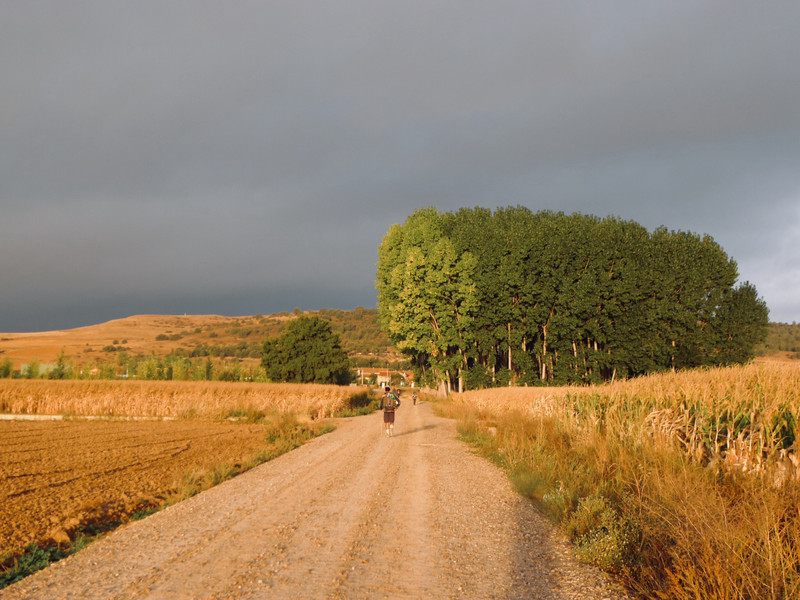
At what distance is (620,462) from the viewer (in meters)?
8.99

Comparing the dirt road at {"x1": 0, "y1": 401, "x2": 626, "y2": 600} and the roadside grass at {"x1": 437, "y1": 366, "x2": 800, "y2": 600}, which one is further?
the dirt road at {"x1": 0, "y1": 401, "x2": 626, "y2": 600}

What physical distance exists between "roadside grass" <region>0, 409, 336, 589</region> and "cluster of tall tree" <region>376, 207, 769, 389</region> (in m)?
22.0

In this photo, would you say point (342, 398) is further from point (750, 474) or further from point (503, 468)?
point (750, 474)

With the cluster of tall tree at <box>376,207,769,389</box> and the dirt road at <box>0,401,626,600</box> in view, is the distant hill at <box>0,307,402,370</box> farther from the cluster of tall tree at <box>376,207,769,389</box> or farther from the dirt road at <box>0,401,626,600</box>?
the dirt road at <box>0,401,626,600</box>

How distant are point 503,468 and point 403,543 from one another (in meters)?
7.01

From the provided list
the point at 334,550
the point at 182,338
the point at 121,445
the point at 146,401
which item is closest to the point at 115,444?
the point at 121,445

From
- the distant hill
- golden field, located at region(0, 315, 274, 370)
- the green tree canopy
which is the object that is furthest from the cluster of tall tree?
golden field, located at region(0, 315, 274, 370)

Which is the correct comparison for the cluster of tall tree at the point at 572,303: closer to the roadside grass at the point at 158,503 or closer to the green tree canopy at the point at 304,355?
the green tree canopy at the point at 304,355

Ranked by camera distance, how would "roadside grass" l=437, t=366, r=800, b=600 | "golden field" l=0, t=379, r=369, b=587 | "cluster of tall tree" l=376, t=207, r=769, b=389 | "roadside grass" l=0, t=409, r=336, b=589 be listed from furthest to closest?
"cluster of tall tree" l=376, t=207, r=769, b=389 → "golden field" l=0, t=379, r=369, b=587 → "roadside grass" l=0, t=409, r=336, b=589 → "roadside grass" l=437, t=366, r=800, b=600

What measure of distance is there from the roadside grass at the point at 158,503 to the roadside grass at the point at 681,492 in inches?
281

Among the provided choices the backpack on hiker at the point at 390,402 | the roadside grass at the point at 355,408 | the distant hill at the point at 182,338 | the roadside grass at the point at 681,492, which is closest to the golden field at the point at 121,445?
the roadside grass at the point at 355,408

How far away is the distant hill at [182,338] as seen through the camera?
12331 centimetres

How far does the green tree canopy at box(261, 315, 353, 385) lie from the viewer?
5459 cm

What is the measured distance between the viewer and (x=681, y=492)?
648 cm
